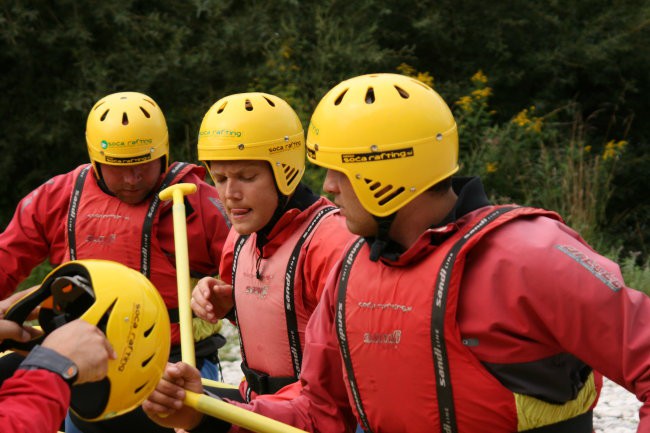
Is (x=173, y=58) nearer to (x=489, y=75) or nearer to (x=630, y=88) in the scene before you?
(x=489, y=75)

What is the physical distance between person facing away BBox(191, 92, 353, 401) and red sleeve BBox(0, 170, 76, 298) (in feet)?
4.30

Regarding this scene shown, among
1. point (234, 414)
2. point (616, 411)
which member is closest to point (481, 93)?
point (616, 411)

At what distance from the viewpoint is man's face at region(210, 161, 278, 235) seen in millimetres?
3906

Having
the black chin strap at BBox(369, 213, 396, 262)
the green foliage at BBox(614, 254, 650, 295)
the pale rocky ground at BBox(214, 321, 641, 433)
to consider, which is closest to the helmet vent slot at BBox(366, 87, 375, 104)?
the black chin strap at BBox(369, 213, 396, 262)

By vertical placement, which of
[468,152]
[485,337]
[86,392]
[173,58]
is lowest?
[468,152]

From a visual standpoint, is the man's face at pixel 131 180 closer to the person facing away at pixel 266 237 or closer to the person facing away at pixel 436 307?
the person facing away at pixel 266 237

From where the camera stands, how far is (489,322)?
102 inches

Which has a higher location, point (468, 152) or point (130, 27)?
point (130, 27)

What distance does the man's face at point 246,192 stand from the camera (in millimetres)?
3906

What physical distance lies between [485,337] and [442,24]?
10.7m

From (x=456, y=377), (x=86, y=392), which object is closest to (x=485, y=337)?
(x=456, y=377)

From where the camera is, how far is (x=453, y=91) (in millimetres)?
12484

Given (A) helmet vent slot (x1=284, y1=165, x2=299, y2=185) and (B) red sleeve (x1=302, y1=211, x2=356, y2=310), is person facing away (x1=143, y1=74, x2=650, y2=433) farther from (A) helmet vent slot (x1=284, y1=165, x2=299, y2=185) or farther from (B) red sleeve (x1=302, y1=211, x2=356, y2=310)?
(A) helmet vent slot (x1=284, y1=165, x2=299, y2=185)

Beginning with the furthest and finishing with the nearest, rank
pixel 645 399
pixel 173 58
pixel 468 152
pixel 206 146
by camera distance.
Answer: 1. pixel 173 58
2. pixel 468 152
3. pixel 206 146
4. pixel 645 399
